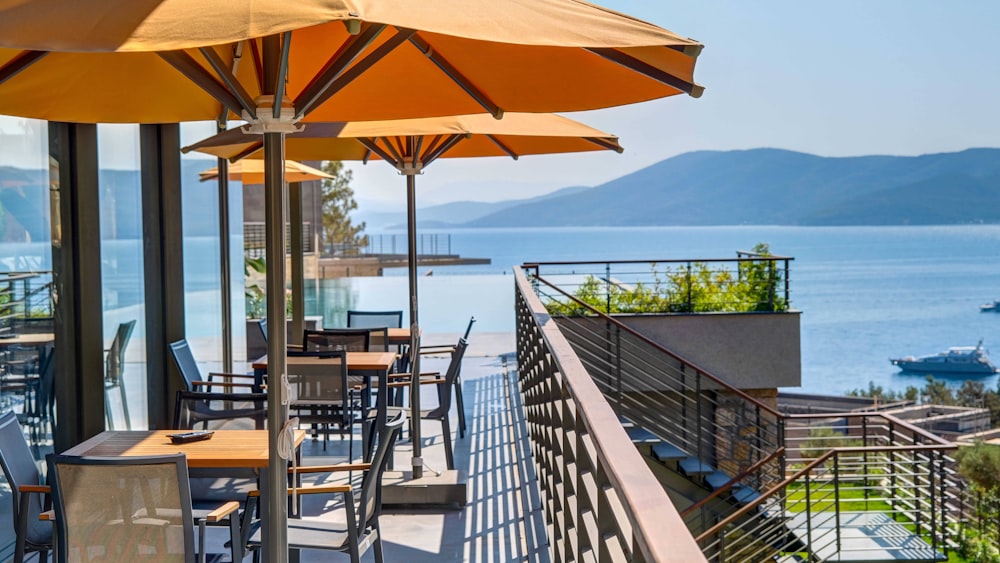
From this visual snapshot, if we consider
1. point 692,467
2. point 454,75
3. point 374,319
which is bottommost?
point 692,467

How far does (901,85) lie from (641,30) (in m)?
112

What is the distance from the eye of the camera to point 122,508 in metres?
2.96

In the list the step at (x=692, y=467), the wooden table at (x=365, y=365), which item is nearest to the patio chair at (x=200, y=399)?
the wooden table at (x=365, y=365)

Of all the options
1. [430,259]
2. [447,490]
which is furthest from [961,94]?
[447,490]

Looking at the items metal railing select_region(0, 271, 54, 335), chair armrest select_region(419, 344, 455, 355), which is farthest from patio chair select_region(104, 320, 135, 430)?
chair armrest select_region(419, 344, 455, 355)

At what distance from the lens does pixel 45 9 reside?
2135 mm

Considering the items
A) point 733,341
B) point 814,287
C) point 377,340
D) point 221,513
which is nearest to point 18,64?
point 221,513

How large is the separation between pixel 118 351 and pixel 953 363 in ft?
252

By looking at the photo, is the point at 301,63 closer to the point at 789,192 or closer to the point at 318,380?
the point at 318,380

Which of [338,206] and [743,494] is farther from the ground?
[338,206]

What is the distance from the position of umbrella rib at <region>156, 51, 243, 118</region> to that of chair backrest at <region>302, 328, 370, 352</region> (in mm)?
3737

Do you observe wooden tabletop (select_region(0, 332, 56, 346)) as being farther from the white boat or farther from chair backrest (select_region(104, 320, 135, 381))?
the white boat

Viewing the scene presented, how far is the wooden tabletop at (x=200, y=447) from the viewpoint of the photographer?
11.8 feet

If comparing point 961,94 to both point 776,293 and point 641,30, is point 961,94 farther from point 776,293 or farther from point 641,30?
point 641,30
